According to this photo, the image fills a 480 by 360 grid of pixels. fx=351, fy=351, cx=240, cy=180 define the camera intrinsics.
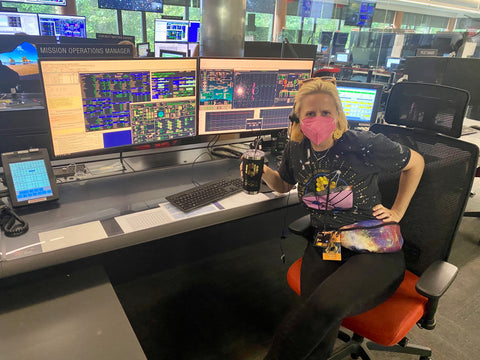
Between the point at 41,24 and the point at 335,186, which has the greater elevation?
the point at 41,24

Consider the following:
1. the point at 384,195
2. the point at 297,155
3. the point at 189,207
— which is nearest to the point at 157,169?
the point at 189,207

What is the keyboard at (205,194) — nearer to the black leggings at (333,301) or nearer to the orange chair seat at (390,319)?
the black leggings at (333,301)

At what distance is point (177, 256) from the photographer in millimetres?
2336

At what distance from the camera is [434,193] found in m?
1.36

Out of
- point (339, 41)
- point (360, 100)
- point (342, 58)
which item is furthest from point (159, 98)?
point (342, 58)

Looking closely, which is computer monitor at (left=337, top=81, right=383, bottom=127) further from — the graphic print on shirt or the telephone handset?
the telephone handset

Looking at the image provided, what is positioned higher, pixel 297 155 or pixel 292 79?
pixel 292 79

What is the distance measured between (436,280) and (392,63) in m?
5.39

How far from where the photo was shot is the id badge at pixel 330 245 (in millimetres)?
1364

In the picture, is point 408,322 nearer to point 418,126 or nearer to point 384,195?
point 384,195

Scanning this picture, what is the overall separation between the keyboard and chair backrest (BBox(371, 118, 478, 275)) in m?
0.65

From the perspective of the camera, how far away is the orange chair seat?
1.18 meters

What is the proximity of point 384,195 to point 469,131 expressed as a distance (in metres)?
1.98

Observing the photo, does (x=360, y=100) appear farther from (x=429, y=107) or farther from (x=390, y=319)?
(x=390, y=319)
